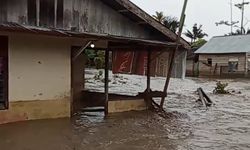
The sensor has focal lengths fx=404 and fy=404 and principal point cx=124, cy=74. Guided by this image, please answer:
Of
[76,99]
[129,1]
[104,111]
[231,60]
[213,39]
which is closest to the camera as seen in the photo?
[129,1]

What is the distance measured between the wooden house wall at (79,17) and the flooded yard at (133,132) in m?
2.70

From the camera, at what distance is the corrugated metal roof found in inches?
1642

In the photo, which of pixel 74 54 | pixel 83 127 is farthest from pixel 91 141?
pixel 74 54

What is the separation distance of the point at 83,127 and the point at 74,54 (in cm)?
276

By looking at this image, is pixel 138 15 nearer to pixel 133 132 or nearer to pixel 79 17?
pixel 79 17

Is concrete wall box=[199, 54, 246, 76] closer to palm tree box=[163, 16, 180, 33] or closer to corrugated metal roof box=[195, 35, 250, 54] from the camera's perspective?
corrugated metal roof box=[195, 35, 250, 54]

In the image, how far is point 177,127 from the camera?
11.3 metres

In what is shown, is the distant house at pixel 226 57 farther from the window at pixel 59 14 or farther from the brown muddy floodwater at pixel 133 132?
the window at pixel 59 14

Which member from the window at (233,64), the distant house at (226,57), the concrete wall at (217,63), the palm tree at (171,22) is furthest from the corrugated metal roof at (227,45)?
the palm tree at (171,22)

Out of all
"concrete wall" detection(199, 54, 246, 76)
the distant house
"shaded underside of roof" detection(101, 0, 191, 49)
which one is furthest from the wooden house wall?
"concrete wall" detection(199, 54, 246, 76)

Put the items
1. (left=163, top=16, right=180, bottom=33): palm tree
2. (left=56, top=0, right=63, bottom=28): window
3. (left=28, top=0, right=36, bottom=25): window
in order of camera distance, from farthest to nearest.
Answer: (left=163, top=16, right=180, bottom=33): palm tree → (left=56, top=0, right=63, bottom=28): window → (left=28, top=0, right=36, bottom=25): window

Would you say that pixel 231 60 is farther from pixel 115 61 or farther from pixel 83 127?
pixel 83 127

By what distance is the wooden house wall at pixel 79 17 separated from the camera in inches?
413

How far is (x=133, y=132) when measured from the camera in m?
10.3
